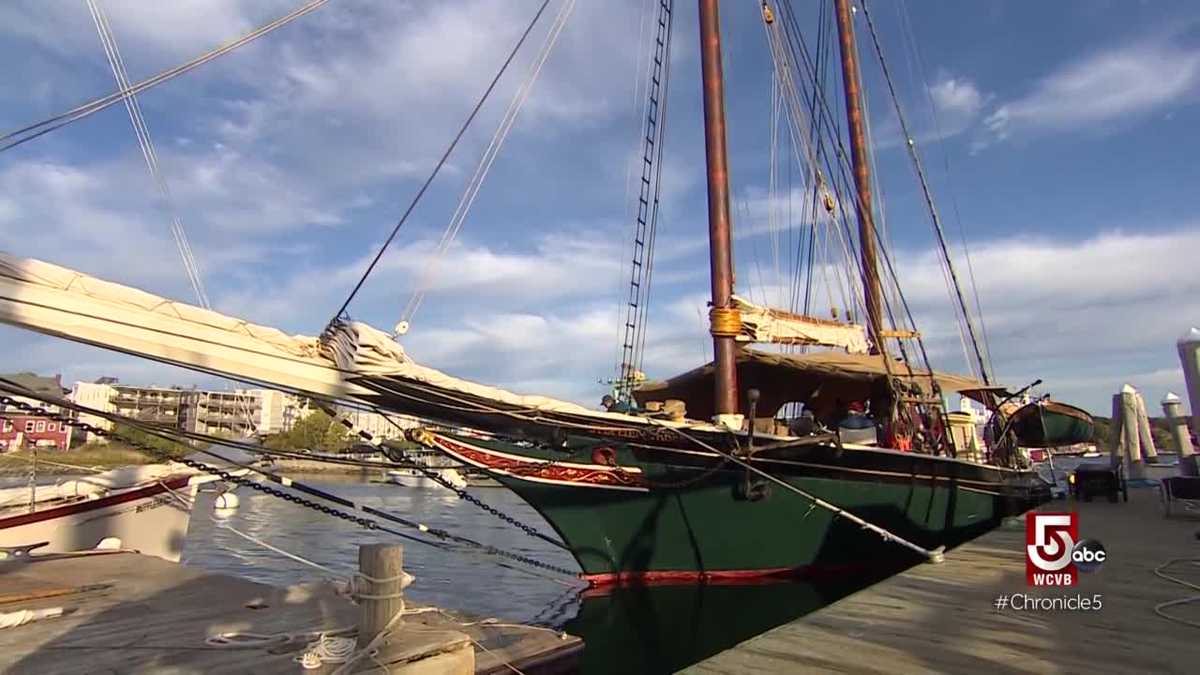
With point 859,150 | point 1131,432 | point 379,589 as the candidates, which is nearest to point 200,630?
point 379,589

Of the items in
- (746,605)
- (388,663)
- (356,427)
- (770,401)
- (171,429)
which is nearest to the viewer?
(388,663)

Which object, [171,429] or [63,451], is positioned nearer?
[171,429]

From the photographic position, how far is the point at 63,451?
67250 millimetres

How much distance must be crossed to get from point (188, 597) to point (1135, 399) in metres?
23.8

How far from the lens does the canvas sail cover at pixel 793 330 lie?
42.0 feet

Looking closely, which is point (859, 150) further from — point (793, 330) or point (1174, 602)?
point (1174, 602)

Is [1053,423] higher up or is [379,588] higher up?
[1053,423]

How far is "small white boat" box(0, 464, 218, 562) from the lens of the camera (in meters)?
11.6

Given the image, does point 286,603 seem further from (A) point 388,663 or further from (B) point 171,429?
(A) point 388,663

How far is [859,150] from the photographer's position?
74.6 feet

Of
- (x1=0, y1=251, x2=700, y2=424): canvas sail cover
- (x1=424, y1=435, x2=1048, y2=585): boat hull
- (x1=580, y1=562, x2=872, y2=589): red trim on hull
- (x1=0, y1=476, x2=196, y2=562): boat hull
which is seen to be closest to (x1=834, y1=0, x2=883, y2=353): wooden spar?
(x1=424, y1=435, x2=1048, y2=585): boat hull

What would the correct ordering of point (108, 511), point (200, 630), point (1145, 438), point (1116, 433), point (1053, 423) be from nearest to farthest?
1. point (200, 630)
2. point (108, 511)
3. point (1053, 423)
4. point (1116, 433)
5. point (1145, 438)

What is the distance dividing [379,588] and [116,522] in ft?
35.8

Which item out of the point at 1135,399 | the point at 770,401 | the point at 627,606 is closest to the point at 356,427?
the point at 627,606
